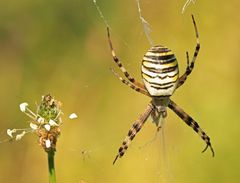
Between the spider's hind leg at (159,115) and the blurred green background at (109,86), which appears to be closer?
the spider's hind leg at (159,115)

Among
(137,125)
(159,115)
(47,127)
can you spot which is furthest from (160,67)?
(137,125)

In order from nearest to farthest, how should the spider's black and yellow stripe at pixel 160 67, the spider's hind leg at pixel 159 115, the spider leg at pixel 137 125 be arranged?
the spider's black and yellow stripe at pixel 160 67 → the spider's hind leg at pixel 159 115 → the spider leg at pixel 137 125

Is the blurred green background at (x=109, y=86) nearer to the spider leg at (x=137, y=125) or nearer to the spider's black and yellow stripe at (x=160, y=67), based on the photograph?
the spider leg at (x=137, y=125)

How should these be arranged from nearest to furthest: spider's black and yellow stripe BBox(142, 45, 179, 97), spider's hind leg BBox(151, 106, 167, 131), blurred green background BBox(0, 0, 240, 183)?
spider's black and yellow stripe BBox(142, 45, 179, 97) < spider's hind leg BBox(151, 106, 167, 131) < blurred green background BBox(0, 0, 240, 183)

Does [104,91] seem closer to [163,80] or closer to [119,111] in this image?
[119,111]

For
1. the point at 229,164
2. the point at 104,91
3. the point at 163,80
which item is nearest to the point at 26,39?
the point at 104,91

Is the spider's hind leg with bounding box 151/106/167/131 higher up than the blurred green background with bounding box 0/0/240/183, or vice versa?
the blurred green background with bounding box 0/0/240/183

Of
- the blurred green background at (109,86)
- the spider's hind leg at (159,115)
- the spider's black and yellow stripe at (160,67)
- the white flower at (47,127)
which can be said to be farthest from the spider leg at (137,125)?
the white flower at (47,127)

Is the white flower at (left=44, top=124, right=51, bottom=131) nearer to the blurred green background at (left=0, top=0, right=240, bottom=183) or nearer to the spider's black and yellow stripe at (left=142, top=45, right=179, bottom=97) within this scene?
the spider's black and yellow stripe at (left=142, top=45, right=179, bottom=97)

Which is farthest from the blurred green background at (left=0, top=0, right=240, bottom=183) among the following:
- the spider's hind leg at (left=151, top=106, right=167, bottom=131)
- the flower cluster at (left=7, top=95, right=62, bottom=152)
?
the flower cluster at (left=7, top=95, right=62, bottom=152)
